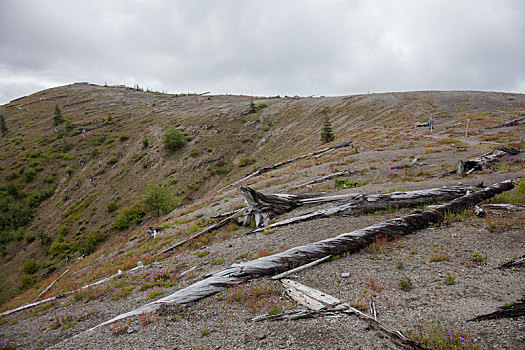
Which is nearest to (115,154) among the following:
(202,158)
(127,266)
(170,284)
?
(202,158)

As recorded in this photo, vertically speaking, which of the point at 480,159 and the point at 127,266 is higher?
the point at 480,159

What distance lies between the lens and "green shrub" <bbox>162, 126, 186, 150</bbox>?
64438 mm

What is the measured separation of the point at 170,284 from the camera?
30.1 feet

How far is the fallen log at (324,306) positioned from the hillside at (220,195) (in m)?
0.39

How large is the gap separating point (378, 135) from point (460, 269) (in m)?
33.8

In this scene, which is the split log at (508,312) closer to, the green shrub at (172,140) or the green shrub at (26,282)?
the green shrub at (26,282)

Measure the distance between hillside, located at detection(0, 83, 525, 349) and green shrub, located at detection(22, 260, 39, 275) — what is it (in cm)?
18

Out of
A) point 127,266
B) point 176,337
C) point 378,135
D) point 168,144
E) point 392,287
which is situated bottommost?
point 127,266

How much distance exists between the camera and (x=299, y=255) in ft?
26.8

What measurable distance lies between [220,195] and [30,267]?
35.4m

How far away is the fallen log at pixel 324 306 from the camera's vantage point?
14.3ft

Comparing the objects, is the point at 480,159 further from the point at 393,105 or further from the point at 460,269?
the point at 393,105

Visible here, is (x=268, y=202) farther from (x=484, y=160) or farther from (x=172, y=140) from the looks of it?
(x=172, y=140)

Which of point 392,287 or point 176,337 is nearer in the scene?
point 176,337
